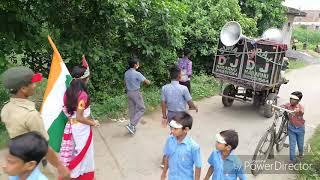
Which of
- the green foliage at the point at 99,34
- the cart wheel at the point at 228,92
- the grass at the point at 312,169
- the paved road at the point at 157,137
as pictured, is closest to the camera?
the grass at the point at 312,169

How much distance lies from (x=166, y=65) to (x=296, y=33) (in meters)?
31.4

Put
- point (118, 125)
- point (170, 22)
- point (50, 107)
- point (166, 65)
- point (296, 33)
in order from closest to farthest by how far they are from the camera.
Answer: point (50, 107), point (118, 125), point (170, 22), point (166, 65), point (296, 33)

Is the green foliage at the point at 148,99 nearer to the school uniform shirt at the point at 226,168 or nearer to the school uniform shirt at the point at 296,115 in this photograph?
the school uniform shirt at the point at 296,115

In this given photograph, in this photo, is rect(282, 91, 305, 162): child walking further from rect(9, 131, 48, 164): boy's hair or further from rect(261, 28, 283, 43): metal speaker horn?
rect(9, 131, 48, 164): boy's hair

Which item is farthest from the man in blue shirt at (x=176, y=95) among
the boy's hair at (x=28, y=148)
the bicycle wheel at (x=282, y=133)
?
the boy's hair at (x=28, y=148)

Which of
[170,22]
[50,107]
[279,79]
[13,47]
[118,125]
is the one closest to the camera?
[50,107]

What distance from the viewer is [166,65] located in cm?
1170

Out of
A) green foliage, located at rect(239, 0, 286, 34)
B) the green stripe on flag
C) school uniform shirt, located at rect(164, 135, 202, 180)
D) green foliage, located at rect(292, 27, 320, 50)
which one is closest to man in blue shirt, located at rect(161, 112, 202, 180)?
school uniform shirt, located at rect(164, 135, 202, 180)

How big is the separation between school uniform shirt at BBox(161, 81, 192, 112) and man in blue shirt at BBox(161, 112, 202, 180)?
5.43 ft

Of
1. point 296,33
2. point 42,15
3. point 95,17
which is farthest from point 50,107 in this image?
point 296,33

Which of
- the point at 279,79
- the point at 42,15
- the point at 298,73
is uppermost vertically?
the point at 42,15

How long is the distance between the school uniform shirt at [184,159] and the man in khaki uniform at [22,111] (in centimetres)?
116

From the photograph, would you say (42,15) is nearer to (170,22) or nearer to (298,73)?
(170,22)

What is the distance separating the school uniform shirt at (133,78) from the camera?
706cm
